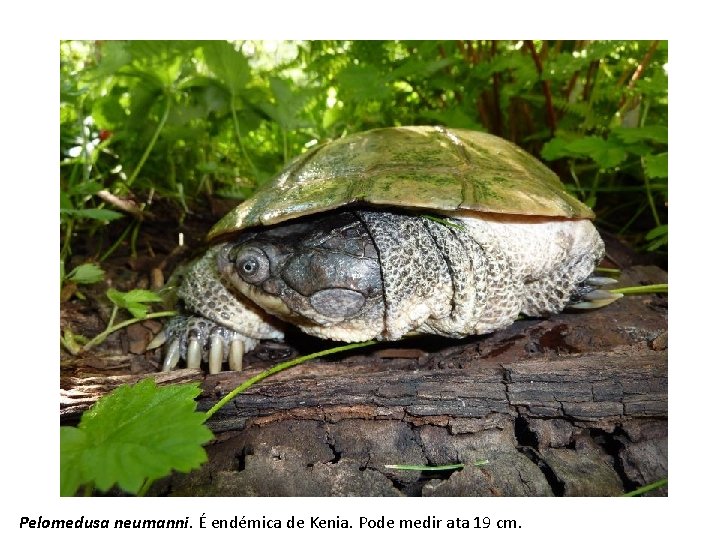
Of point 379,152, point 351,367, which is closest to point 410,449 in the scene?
point 351,367

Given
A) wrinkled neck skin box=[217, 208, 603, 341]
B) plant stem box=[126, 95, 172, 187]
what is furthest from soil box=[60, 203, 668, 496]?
plant stem box=[126, 95, 172, 187]

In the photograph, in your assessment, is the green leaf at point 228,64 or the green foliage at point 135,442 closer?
the green foliage at point 135,442

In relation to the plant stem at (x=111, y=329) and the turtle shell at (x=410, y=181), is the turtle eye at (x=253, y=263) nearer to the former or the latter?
the turtle shell at (x=410, y=181)

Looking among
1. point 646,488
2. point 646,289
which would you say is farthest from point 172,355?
point 646,289

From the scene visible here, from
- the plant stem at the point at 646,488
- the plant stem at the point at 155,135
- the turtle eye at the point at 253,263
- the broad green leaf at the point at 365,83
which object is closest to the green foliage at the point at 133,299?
the turtle eye at the point at 253,263

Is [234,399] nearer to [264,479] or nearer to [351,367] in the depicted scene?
[264,479]
